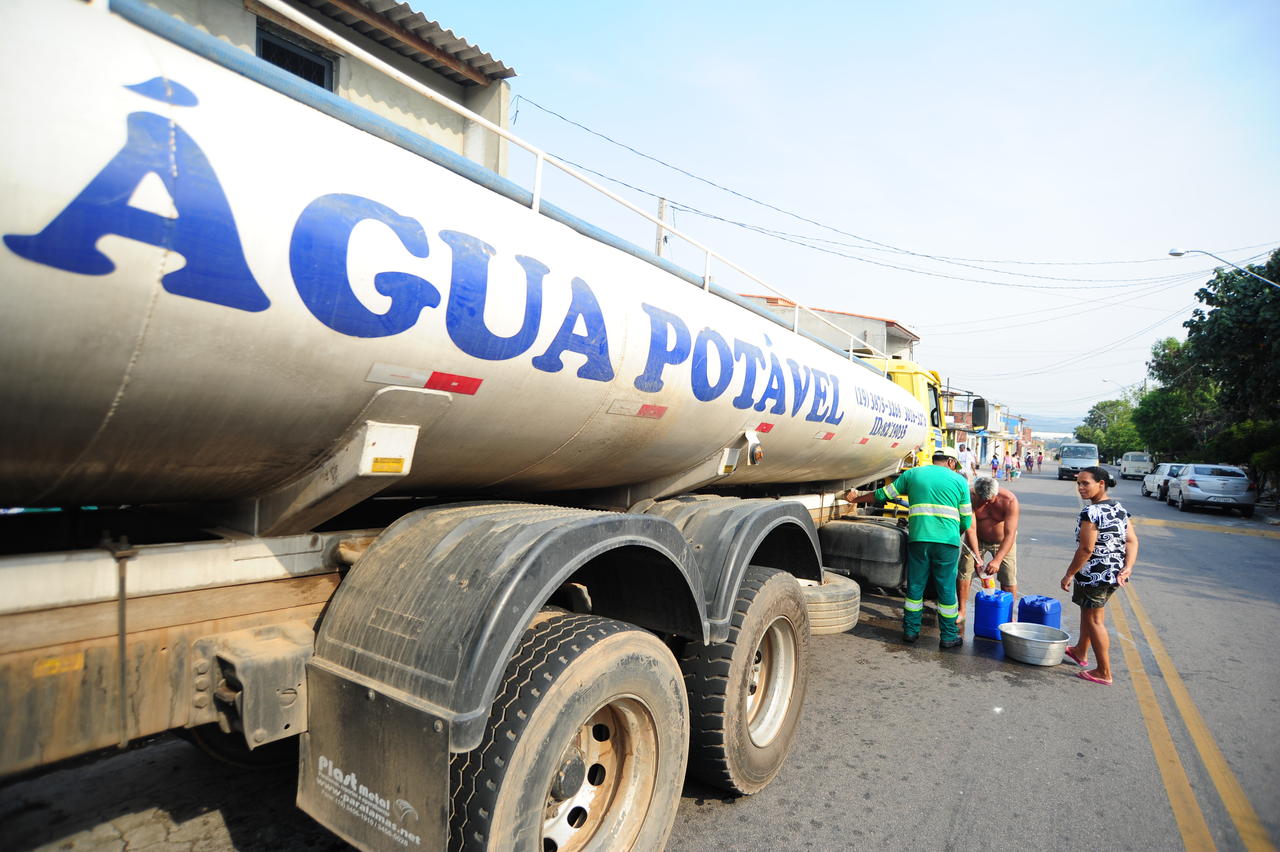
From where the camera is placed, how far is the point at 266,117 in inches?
72.2

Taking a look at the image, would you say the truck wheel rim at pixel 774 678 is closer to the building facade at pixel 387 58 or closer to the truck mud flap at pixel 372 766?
the truck mud flap at pixel 372 766

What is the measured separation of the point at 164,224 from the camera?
1589mm

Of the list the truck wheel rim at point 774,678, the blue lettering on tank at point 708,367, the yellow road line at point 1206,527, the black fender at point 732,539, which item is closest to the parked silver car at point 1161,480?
the yellow road line at point 1206,527

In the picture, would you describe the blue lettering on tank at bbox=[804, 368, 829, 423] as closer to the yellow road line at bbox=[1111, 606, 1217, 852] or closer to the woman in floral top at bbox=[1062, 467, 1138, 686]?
the woman in floral top at bbox=[1062, 467, 1138, 686]

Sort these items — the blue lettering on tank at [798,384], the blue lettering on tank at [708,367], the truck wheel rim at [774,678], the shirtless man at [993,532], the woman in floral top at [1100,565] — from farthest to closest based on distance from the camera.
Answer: the shirtless man at [993,532]
the woman in floral top at [1100,565]
the blue lettering on tank at [798,384]
the truck wheel rim at [774,678]
the blue lettering on tank at [708,367]

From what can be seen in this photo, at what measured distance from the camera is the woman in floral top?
5.35 meters

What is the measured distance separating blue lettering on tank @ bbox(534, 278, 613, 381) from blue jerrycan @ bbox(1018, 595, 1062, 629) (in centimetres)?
498

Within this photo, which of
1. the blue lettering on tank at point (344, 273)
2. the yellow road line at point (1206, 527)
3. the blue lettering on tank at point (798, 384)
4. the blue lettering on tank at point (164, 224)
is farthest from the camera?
the yellow road line at point (1206, 527)

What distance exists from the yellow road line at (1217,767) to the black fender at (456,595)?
3.12 meters

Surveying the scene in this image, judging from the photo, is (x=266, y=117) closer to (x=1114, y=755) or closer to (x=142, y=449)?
(x=142, y=449)

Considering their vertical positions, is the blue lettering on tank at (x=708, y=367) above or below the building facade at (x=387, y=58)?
below

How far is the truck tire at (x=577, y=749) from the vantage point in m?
2.05

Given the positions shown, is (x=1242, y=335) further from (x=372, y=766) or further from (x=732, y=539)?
(x=372, y=766)

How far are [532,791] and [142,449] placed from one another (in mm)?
1437
